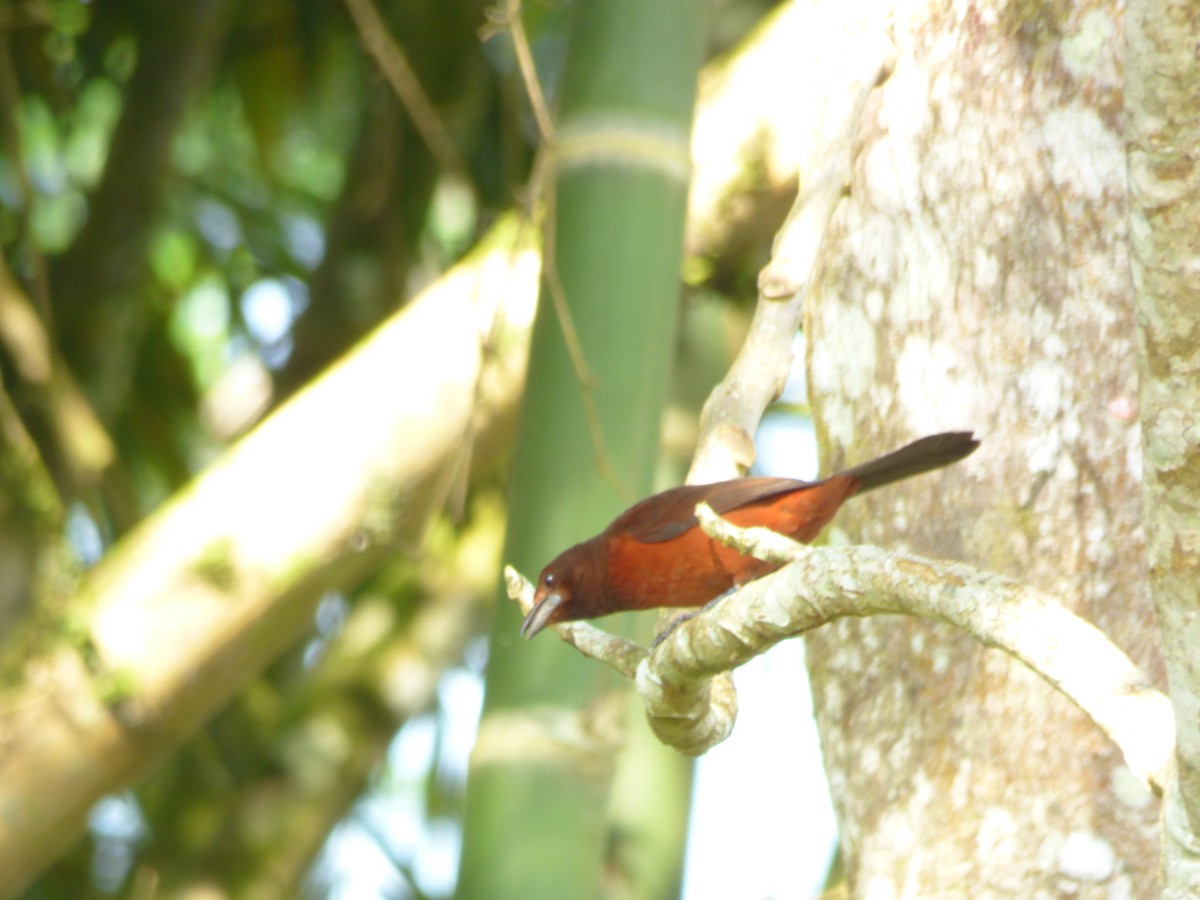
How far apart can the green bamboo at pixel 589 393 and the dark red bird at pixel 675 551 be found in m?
0.20

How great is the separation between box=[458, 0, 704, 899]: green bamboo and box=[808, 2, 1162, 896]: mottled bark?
0.37 m

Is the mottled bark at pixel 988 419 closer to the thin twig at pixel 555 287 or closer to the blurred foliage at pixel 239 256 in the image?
the thin twig at pixel 555 287

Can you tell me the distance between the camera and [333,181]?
27.0ft

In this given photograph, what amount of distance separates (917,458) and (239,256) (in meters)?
4.71

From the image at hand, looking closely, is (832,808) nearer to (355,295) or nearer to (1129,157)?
(1129,157)

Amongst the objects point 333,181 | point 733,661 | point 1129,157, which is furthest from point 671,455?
point 333,181

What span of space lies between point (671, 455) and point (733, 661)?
2731mm

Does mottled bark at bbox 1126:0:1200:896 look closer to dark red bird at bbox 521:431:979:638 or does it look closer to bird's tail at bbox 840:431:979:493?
bird's tail at bbox 840:431:979:493

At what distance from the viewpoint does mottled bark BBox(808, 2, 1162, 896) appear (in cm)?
266

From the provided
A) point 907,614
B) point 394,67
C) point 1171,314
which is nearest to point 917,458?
point 907,614

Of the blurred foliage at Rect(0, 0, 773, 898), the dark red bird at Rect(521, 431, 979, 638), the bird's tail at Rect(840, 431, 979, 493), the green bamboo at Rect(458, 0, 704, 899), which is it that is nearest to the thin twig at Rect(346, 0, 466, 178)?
the green bamboo at Rect(458, 0, 704, 899)

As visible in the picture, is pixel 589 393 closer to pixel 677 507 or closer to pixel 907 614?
pixel 677 507

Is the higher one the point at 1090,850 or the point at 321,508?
the point at 321,508

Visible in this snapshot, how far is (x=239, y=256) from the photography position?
679 centimetres
